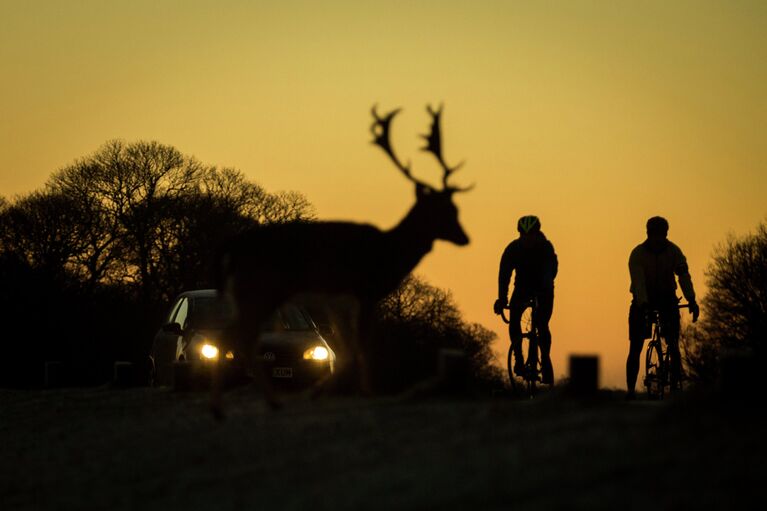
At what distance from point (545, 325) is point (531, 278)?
58 cm

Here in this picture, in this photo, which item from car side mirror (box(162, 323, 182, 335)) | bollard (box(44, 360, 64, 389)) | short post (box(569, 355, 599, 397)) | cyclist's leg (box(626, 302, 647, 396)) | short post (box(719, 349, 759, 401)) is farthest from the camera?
bollard (box(44, 360, 64, 389))

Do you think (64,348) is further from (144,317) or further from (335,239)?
(335,239)

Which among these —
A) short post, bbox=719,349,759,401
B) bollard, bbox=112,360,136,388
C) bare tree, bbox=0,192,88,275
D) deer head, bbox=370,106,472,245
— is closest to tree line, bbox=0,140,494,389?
bare tree, bbox=0,192,88,275

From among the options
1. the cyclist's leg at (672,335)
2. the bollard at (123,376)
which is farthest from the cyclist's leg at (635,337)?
the bollard at (123,376)

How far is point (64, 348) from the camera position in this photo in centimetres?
5509

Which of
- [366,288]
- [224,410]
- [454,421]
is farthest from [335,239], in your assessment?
[454,421]

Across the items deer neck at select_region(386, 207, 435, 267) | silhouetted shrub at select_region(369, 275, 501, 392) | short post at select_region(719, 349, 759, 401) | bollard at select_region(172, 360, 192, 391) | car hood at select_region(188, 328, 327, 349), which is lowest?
short post at select_region(719, 349, 759, 401)

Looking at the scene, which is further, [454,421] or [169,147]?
[169,147]

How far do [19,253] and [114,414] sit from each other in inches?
1619

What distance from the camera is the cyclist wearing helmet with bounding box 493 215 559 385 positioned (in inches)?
689

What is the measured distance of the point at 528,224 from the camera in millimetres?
17500

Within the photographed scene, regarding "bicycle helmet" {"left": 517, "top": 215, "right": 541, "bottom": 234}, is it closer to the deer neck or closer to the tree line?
the deer neck

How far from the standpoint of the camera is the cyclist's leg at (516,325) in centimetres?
1769

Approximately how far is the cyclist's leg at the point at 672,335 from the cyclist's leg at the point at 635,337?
25 cm
